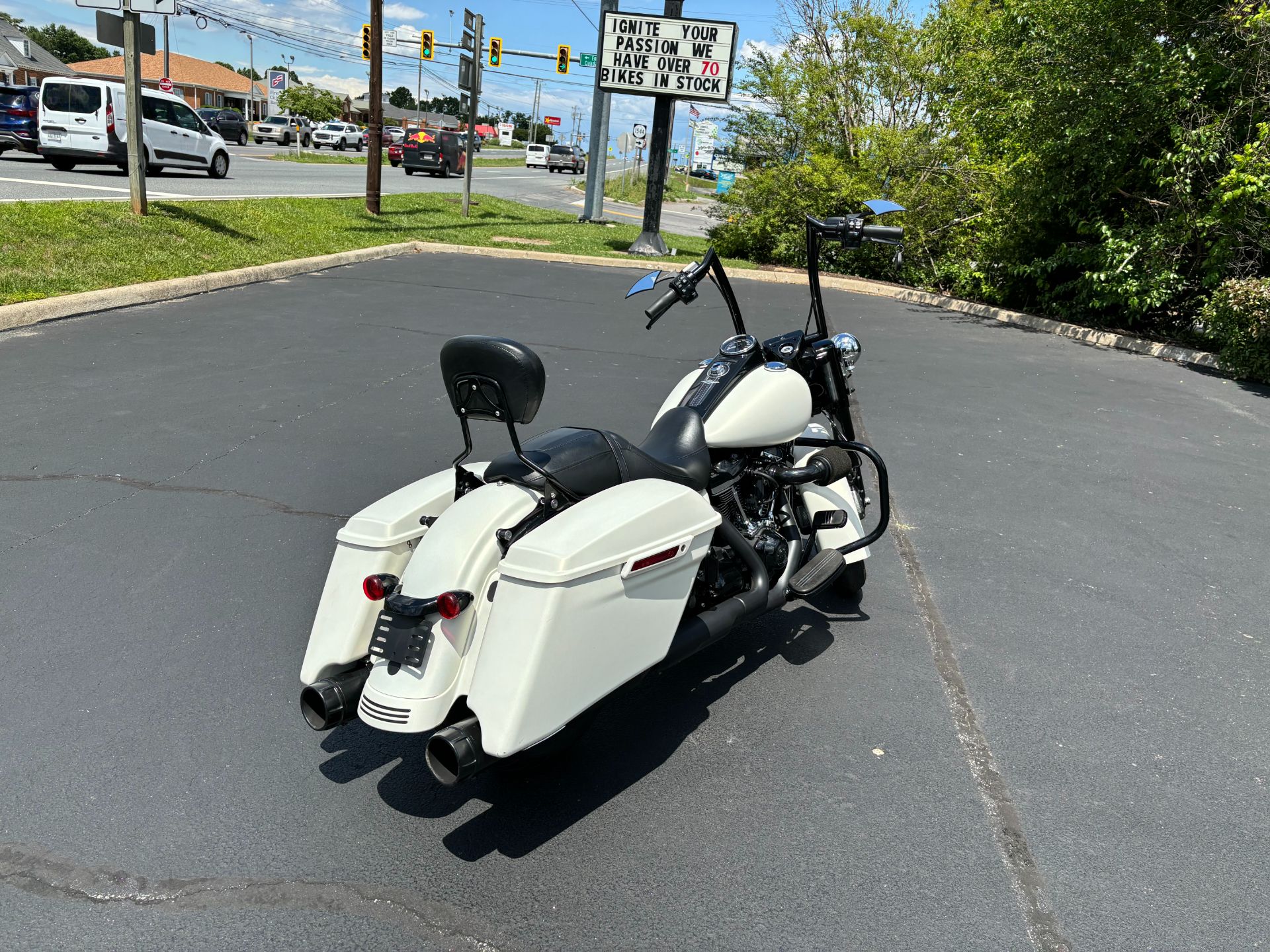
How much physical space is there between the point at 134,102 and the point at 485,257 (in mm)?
5534

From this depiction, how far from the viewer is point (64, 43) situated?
109438 mm

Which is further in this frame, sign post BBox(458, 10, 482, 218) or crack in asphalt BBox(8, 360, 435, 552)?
sign post BBox(458, 10, 482, 218)

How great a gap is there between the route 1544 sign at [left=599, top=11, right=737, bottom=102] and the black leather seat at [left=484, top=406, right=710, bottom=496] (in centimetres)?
1600

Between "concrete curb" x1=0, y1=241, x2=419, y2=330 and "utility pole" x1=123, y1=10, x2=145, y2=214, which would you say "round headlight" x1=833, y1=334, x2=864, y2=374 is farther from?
"utility pole" x1=123, y1=10, x2=145, y2=214

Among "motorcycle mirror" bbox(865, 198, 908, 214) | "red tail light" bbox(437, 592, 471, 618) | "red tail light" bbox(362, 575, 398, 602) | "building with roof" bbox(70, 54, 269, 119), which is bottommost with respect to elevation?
"red tail light" bbox(362, 575, 398, 602)

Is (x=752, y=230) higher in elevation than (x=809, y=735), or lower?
higher

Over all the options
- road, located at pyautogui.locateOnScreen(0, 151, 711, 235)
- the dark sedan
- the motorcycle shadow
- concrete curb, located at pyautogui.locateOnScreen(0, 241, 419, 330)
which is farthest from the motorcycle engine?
the dark sedan

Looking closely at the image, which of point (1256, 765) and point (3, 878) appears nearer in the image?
point (3, 878)

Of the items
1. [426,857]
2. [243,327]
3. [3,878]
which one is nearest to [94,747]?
[3,878]

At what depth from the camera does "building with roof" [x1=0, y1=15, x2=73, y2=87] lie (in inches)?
2253

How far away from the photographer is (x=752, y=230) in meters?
17.9

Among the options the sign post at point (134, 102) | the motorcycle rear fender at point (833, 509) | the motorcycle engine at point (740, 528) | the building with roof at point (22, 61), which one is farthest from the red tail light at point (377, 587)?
the building with roof at point (22, 61)

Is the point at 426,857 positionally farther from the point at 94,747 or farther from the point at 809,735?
the point at 809,735

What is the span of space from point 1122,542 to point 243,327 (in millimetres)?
7315
